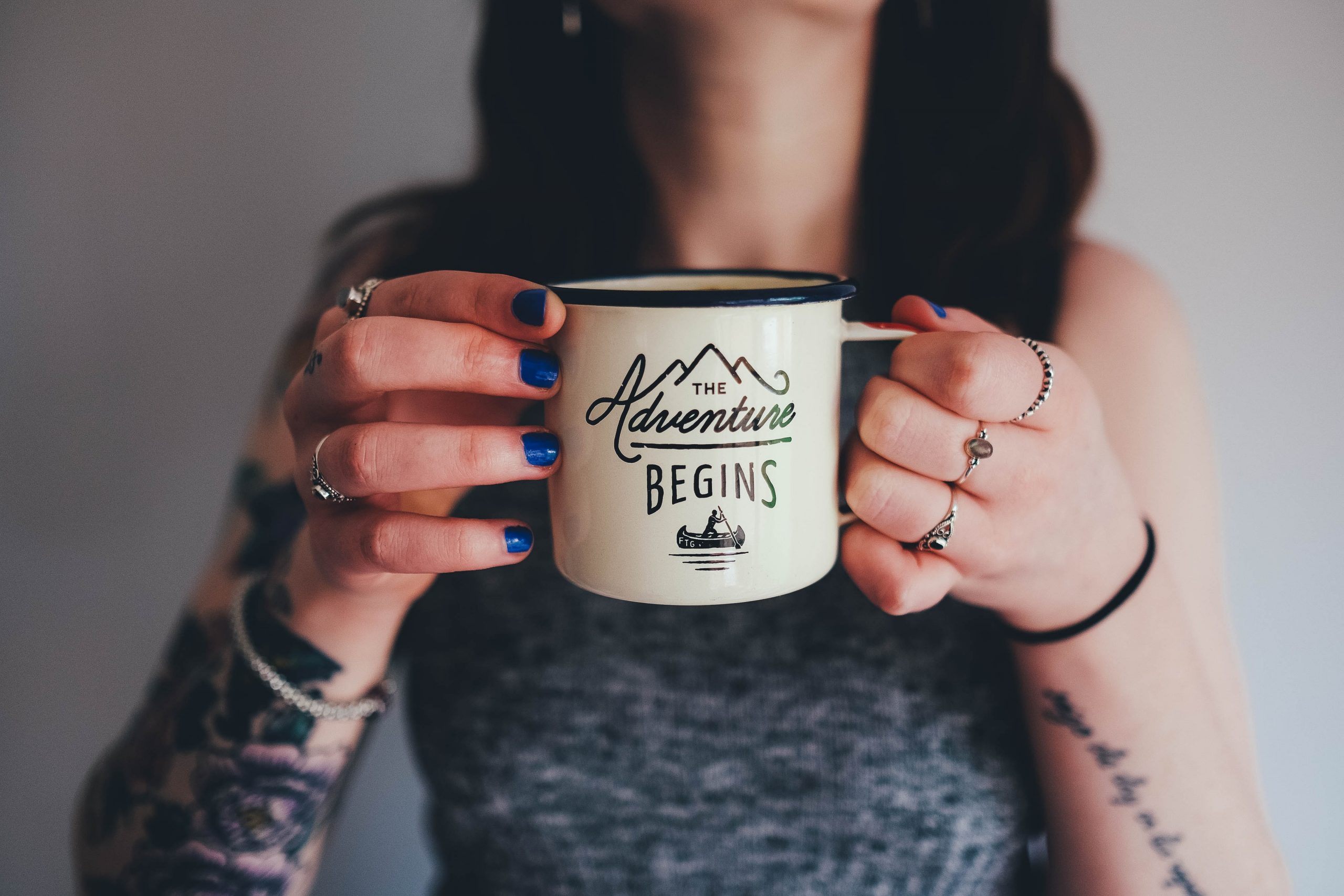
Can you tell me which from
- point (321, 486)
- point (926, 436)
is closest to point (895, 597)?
point (926, 436)

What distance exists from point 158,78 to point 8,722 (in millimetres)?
1244

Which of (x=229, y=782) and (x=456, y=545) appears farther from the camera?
(x=229, y=782)

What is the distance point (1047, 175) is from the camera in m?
1.01

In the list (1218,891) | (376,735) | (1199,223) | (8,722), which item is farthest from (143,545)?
(1199,223)

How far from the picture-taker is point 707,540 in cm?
54

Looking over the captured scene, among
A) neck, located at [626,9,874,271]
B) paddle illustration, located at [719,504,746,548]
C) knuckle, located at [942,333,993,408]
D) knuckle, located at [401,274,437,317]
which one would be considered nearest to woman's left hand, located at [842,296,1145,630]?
knuckle, located at [942,333,993,408]

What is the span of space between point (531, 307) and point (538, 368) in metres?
0.05

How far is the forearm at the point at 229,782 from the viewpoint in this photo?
32.5 inches

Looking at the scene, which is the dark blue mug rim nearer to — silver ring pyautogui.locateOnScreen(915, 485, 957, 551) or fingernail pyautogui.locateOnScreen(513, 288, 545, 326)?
fingernail pyautogui.locateOnScreen(513, 288, 545, 326)

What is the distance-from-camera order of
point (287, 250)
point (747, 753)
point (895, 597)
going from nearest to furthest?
point (895, 597) < point (747, 753) < point (287, 250)

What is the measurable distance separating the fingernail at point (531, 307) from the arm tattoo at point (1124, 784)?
62 centimetres

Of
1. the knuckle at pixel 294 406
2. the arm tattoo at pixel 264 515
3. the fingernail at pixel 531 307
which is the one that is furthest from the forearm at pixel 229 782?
the fingernail at pixel 531 307

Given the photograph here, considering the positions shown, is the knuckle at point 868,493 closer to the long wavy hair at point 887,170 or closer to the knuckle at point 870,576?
the knuckle at point 870,576

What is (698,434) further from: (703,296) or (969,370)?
(969,370)
